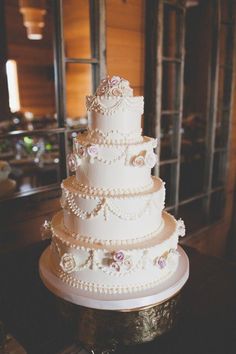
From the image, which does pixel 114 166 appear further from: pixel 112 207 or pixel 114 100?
pixel 114 100

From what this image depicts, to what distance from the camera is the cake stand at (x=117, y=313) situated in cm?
135

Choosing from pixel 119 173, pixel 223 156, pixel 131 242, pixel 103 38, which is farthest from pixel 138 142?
pixel 223 156

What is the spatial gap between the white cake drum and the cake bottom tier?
32mm

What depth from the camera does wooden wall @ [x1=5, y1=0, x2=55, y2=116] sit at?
272 inches

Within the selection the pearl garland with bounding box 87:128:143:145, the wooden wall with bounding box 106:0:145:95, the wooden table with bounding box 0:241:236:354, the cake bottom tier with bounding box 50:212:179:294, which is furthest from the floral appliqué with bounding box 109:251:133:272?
the wooden wall with bounding box 106:0:145:95

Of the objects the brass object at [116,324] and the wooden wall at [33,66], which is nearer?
the brass object at [116,324]

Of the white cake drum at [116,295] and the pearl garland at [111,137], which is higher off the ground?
the pearl garland at [111,137]

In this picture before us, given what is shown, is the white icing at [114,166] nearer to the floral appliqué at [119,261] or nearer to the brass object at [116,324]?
the floral appliqué at [119,261]

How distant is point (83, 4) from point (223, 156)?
3.56 metres

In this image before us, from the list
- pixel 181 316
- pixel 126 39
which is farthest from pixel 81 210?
pixel 126 39

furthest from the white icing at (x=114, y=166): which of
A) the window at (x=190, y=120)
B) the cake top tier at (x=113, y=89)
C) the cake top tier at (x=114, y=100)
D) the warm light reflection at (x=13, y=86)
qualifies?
the warm light reflection at (x=13, y=86)

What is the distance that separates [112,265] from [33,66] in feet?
21.6

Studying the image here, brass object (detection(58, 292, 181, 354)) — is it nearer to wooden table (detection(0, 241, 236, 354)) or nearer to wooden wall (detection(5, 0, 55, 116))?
Answer: wooden table (detection(0, 241, 236, 354))

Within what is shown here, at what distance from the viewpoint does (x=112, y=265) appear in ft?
4.92
